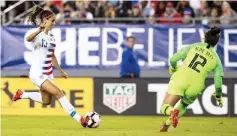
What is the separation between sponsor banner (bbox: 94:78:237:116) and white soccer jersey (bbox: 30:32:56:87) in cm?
591

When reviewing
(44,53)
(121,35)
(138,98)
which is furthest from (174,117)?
(121,35)

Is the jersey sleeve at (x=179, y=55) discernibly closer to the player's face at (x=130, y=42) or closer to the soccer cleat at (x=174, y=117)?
the soccer cleat at (x=174, y=117)

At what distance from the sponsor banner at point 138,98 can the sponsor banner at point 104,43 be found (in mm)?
2730

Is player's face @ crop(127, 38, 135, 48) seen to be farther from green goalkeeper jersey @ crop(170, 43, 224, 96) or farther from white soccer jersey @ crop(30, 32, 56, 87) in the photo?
green goalkeeper jersey @ crop(170, 43, 224, 96)

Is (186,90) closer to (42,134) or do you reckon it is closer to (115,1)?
(42,134)

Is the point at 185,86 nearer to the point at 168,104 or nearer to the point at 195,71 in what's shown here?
the point at 195,71

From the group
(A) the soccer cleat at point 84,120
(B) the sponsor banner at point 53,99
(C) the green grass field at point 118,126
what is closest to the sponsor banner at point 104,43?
(B) the sponsor banner at point 53,99

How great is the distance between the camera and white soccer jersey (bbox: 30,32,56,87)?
1565 centimetres

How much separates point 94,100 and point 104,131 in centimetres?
590

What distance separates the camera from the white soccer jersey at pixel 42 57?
15648mm

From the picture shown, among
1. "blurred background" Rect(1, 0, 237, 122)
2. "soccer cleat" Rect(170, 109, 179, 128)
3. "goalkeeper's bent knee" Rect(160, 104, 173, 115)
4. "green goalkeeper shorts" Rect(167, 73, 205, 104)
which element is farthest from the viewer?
"blurred background" Rect(1, 0, 237, 122)

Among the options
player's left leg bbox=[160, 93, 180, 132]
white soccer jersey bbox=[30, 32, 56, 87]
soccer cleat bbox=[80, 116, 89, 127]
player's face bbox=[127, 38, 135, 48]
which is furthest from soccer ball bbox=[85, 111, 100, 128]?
player's face bbox=[127, 38, 135, 48]

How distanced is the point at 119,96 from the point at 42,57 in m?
6.04

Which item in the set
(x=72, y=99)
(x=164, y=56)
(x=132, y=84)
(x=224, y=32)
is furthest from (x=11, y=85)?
(x=224, y=32)
